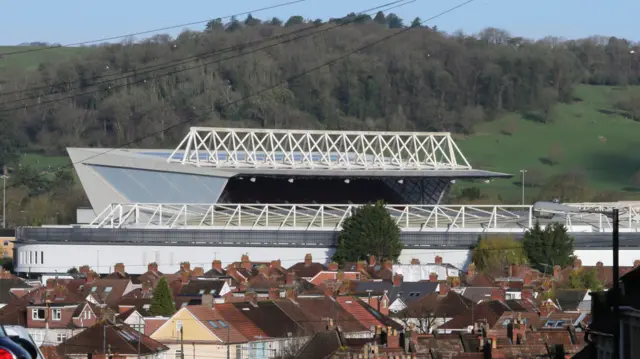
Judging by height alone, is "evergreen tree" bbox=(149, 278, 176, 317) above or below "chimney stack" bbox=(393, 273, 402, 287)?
below

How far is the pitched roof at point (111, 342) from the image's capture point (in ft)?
116

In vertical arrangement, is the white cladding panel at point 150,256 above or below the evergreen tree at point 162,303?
above

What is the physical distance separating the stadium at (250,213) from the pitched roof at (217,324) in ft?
119

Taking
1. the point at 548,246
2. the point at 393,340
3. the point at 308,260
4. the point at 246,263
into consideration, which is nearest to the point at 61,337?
the point at 393,340

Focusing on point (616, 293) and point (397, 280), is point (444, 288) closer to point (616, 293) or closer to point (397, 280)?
point (397, 280)

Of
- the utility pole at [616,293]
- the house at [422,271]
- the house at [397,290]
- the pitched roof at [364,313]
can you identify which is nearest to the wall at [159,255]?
the house at [422,271]

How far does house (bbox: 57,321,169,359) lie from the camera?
35.0 meters

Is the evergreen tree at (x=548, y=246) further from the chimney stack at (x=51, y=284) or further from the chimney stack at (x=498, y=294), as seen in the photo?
the chimney stack at (x=498, y=294)

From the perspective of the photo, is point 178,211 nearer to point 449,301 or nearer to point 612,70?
point 449,301

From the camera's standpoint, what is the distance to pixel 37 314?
44.8 meters

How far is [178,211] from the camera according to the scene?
9044 cm

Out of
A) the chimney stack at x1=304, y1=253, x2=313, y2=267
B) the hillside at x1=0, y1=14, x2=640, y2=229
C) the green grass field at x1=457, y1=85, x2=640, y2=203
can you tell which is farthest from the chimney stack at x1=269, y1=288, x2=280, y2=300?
the hillside at x1=0, y1=14, x2=640, y2=229

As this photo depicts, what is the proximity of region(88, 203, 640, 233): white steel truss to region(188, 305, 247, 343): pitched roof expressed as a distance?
42984mm

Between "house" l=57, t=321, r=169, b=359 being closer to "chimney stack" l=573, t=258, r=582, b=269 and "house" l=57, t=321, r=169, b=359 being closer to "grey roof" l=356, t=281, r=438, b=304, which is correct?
"grey roof" l=356, t=281, r=438, b=304
